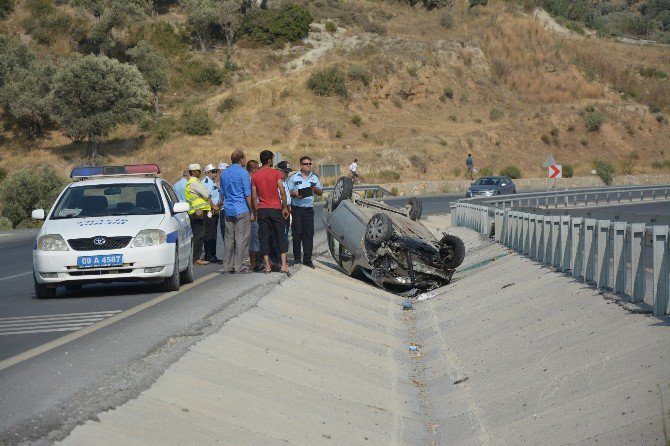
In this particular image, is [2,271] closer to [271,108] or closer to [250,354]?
[250,354]

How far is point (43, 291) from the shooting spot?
602 inches

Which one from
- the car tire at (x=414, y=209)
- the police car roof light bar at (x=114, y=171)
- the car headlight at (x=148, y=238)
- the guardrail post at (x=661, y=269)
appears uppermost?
the police car roof light bar at (x=114, y=171)

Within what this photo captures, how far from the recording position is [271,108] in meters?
82.3

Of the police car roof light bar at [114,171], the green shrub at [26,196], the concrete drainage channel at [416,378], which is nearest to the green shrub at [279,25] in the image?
the green shrub at [26,196]

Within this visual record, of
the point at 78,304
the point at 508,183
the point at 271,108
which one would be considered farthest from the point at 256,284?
the point at 271,108

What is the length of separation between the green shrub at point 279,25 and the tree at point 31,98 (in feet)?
67.5

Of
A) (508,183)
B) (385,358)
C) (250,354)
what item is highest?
(250,354)

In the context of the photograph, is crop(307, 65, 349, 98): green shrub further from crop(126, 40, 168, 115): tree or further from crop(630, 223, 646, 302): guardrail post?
crop(630, 223, 646, 302): guardrail post

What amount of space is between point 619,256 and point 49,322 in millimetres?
6676

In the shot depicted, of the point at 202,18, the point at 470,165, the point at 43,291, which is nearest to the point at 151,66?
the point at 202,18

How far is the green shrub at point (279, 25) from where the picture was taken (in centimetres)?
9650

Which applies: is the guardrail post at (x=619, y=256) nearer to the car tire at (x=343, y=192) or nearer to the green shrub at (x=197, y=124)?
the car tire at (x=343, y=192)

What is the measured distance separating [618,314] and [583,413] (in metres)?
3.20

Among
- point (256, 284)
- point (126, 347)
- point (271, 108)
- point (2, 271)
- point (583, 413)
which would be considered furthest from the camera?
point (271, 108)
